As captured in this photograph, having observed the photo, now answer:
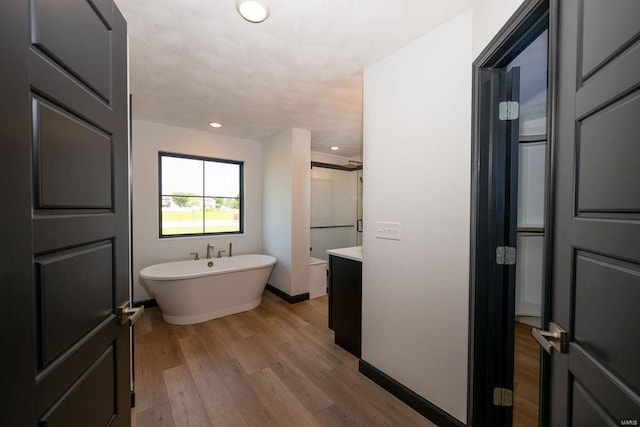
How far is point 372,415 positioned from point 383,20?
246 cm

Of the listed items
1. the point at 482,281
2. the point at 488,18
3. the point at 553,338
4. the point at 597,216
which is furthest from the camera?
the point at 482,281

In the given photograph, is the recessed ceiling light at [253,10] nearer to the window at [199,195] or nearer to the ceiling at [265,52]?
the ceiling at [265,52]

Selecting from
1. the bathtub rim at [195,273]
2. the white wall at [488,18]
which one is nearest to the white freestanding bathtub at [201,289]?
the bathtub rim at [195,273]

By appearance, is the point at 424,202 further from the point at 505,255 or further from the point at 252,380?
the point at 252,380

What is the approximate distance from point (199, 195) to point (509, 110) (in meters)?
3.75

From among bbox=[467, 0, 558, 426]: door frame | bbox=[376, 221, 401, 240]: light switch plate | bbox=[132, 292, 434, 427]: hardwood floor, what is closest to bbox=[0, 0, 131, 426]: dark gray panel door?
bbox=[132, 292, 434, 427]: hardwood floor

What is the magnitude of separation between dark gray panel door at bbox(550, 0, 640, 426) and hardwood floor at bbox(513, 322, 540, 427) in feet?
3.90

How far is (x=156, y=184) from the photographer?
3373 mm

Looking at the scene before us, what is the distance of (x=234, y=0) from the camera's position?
4.47ft

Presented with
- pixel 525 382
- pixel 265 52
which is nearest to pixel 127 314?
pixel 265 52

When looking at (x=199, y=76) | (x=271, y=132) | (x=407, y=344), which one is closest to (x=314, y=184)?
(x=271, y=132)

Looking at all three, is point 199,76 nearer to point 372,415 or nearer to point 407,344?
point 407,344

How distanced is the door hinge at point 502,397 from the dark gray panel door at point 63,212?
179cm

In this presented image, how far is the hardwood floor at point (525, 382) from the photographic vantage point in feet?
5.26
